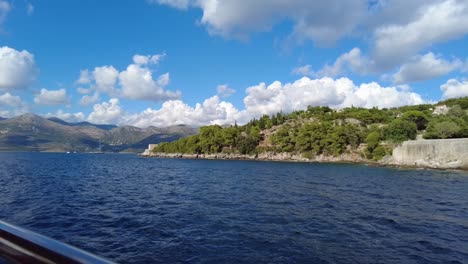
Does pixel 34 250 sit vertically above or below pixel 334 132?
below

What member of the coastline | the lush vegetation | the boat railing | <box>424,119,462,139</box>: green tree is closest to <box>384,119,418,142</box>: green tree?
the lush vegetation

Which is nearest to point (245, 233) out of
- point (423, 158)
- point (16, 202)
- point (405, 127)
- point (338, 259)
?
point (338, 259)

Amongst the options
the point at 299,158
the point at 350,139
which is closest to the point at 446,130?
the point at 350,139

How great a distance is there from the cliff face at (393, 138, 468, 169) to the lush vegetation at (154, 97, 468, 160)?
7192 millimetres

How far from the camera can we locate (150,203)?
23.4 meters

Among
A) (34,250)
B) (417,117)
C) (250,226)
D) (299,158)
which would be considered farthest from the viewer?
(299,158)

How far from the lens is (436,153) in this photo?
74875mm

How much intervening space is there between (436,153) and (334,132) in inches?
2166

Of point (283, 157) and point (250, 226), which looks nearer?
point (250, 226)

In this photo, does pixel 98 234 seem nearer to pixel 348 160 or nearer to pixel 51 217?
pixel 51 217

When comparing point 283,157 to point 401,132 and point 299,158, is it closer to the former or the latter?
point 299,158

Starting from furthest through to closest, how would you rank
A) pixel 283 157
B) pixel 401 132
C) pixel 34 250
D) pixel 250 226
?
1. pixel 283 157
2. pixel 401 132
3. pixel 250 226
4. pixel 34 250

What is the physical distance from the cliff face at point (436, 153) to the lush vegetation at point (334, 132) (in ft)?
23.6

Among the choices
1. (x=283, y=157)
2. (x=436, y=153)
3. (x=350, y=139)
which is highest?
(x=350, y=139)
